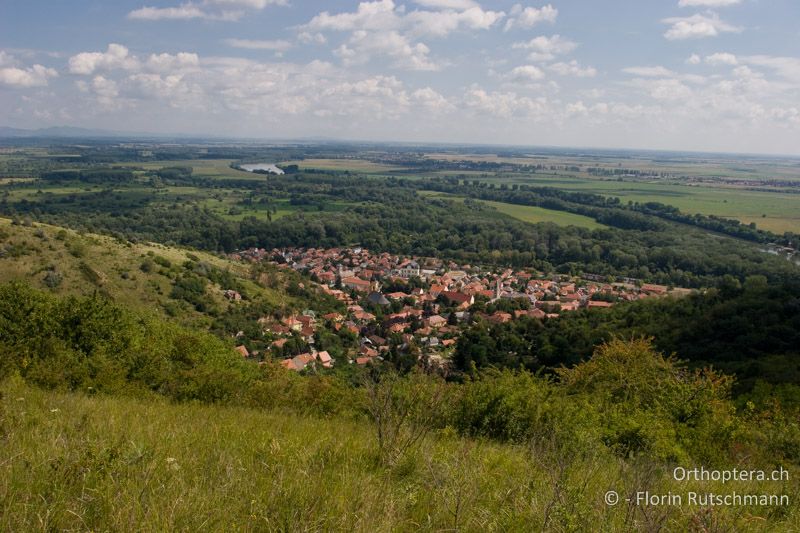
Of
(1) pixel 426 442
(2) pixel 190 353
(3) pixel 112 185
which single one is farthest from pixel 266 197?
(1) pixel 426 442

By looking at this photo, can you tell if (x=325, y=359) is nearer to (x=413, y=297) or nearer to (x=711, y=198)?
(x=413, y=297)

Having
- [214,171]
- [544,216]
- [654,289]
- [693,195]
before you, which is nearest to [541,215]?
[544,216]

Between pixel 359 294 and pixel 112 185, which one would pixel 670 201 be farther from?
pixel 112 185

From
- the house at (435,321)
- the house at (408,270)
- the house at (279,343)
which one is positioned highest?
the house at (279,343)

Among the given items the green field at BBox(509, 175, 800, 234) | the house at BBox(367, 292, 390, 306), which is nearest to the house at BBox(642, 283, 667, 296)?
the house at BBox(367, 292, 390, 306)

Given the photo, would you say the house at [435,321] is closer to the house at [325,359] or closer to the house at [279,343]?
the house at [325,359]

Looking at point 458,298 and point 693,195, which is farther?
point 693,195

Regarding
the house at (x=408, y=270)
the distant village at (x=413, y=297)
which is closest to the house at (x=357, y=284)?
the distant village at (x=413, y=297)
